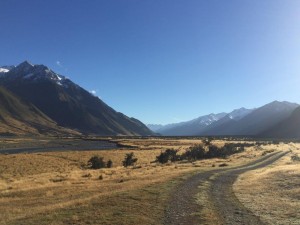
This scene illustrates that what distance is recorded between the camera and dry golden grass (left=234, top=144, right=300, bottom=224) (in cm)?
2258

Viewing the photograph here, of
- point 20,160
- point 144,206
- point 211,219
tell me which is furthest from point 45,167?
point 211,219

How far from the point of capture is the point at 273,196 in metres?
29.3

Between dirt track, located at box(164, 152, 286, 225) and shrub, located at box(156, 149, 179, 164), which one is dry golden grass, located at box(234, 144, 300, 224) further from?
shrub, located at box(156, 149, 179, 164)

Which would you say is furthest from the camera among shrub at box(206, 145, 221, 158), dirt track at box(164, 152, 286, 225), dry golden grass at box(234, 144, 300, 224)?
shrub at box(206, 145, 221, 158)

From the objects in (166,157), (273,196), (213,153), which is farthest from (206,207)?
(213,153)

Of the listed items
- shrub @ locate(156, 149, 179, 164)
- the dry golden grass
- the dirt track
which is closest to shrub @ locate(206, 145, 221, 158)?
shrub @ locate(156, 149, 179, 164)

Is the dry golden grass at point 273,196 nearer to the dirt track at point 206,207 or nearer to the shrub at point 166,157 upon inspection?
the dirt track at point 206,207

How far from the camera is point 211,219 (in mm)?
20938

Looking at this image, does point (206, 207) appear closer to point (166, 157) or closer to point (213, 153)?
point (166, 157)

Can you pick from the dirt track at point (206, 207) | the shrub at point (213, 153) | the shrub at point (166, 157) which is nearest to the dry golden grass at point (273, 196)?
the dirt track at point (206, 207)

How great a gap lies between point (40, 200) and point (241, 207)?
14568 millimetres

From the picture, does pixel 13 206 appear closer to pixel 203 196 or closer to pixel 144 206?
pixel 144 206

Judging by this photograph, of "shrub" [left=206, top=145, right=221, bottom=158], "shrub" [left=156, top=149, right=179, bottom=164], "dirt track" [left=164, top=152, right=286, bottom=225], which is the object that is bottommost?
"dirt track" [left=164, top=152, right=286, bottom=225]

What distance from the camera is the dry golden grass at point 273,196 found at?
22578mm
